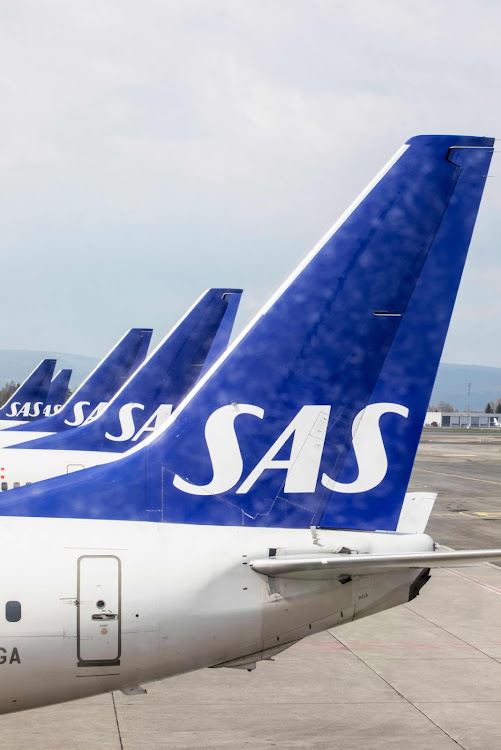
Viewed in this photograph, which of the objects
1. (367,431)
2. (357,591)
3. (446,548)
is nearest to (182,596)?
(357,591)

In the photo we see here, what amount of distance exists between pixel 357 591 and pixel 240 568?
1192 mm

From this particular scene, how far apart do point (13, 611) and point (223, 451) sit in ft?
8.34

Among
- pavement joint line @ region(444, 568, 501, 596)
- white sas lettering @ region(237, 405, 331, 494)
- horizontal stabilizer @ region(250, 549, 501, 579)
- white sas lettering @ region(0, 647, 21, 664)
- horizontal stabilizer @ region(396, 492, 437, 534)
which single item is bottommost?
pavement joint line @ region(444, 568, 501, 596)

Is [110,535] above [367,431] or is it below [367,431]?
below

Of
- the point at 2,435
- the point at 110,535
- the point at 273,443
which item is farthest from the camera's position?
the point at 2,435

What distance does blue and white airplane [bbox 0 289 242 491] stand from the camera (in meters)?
20.2

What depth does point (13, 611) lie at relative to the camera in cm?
798

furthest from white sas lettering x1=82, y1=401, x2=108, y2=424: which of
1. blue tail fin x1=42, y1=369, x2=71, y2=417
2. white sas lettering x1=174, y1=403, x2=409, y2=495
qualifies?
blue tail fin x1=42, y1=369, x2=71, y2=417

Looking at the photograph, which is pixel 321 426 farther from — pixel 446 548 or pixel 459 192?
pixel 446 548

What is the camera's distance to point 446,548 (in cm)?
3005

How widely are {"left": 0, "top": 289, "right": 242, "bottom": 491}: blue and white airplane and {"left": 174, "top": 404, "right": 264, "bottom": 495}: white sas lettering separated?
11.4 m

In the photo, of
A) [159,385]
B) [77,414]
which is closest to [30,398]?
[77,414]

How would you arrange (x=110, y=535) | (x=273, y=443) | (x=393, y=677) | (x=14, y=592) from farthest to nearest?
(x=393, y=677)
(x=273, y=443)
(x=110, y=535)
(x=14, y=592)

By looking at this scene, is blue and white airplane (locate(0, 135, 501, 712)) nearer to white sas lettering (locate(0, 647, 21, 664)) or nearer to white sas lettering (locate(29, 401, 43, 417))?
white sas lettering (locate(0, 647, 21, 664))
